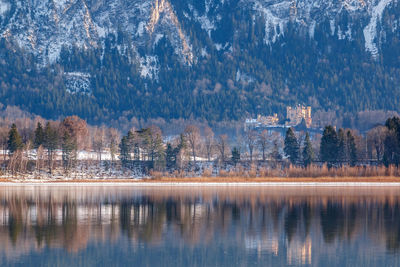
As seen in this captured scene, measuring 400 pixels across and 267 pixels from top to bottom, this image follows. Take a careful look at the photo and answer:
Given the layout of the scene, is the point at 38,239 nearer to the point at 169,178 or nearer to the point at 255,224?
the point at 255,224

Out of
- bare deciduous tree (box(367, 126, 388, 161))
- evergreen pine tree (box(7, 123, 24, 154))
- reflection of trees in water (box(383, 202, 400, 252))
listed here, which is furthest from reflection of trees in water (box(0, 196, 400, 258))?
bare deciduous tree (box(367, 126, 388, 161))

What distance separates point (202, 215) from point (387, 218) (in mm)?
20136

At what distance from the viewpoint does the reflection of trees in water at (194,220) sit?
226 feet

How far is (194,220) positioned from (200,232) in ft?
30.4

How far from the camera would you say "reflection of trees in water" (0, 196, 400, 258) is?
6881 centimetres

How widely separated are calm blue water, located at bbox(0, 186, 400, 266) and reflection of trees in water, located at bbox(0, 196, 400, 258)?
0.10 m

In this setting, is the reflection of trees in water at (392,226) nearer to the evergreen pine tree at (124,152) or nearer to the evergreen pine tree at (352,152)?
the evergreen pine tree at (352,152)

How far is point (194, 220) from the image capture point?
81188mm

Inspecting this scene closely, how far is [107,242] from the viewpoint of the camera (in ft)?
215

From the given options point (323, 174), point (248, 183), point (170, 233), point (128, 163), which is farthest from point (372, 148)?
point (170, 233)

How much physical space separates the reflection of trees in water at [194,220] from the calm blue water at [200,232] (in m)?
0.10

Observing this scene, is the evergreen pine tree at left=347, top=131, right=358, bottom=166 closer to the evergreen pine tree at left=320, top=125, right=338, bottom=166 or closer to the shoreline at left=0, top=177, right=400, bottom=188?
the evergreen pine tree at left=320, top=125, right=338, bottom=166

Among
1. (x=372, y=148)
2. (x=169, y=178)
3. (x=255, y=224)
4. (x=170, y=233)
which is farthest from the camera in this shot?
Result: (x=372, y=148)

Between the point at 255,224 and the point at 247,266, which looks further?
the point at 255,224
